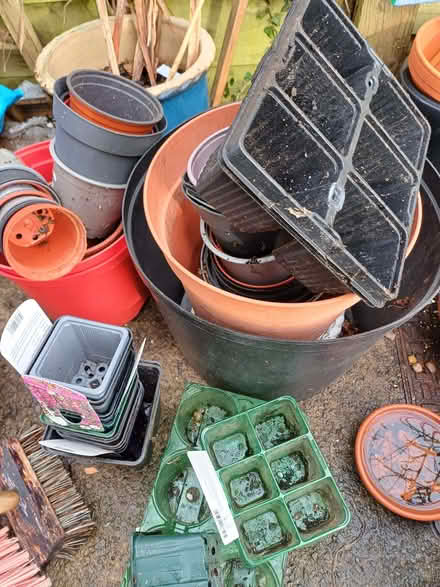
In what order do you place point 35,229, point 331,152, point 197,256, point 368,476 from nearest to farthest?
point 331,152, point 35,229, point 368,476, point 197,256

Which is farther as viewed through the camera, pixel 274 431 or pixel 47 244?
pixel 274 431

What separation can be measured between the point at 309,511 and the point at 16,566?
0.71 metres

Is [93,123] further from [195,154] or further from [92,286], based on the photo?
[92,286]

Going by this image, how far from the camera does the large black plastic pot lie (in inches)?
32.0

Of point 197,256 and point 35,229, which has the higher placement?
point 35,229

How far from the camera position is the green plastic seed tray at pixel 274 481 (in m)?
0.93

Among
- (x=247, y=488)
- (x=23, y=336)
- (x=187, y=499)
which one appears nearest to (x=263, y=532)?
(x=247, y=488)

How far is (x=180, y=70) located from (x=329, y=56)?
91cm

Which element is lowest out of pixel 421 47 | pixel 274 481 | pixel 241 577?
pixel 241 577

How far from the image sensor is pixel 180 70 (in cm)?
147

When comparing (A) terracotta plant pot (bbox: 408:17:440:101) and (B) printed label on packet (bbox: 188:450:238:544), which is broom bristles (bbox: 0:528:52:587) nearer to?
(B) printed label on packet (bbox: 188:450:238:544)

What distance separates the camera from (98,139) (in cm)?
92

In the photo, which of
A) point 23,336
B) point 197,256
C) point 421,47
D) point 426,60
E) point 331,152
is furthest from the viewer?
point 421,47

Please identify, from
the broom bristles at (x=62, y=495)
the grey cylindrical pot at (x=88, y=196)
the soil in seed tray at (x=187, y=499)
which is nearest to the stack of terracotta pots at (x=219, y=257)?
the grey cylindrical pot at (x=88, y=196)
